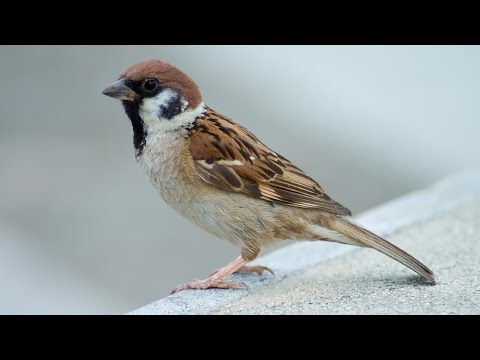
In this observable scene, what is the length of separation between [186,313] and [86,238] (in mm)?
3181

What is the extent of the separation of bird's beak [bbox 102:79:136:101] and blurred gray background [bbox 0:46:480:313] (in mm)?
1520

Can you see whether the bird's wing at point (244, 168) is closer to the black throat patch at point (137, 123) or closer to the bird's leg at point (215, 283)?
the black throat patch at point (137, 123)

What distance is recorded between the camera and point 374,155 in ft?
26.9

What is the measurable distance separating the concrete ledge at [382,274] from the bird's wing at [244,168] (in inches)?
15.8

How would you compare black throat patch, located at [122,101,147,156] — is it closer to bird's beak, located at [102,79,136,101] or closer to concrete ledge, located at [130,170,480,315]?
bird's beak, located at [102,79,136,101]

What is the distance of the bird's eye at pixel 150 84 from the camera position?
13.2 ft

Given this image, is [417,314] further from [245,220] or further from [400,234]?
[400,234]

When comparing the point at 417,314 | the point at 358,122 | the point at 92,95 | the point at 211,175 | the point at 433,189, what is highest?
the point at 358,122

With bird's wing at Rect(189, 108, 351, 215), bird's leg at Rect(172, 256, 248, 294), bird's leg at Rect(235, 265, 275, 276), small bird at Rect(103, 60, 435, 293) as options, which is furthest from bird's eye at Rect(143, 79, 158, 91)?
bird's leg at Rect(235, 265, 275, 276)

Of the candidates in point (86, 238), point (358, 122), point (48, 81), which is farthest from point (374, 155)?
point (48, 81)

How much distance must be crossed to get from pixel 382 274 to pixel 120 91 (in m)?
1.52

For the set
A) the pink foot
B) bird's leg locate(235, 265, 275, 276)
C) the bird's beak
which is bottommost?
the pink foot

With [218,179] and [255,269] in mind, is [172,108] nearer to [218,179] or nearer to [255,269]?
[218,179]

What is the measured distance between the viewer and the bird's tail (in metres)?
4.02
